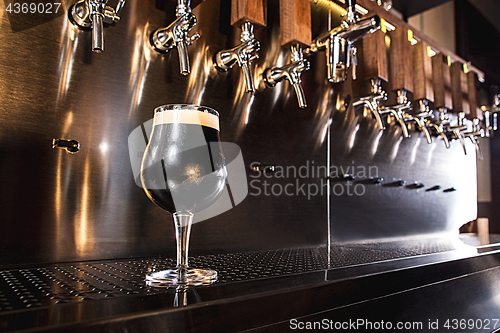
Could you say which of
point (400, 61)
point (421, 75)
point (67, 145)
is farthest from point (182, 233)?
point (421, 75)

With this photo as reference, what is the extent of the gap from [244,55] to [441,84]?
1.21 meters

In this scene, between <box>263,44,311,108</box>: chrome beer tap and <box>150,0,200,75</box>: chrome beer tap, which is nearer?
<box>150,0,200,75</box>: chrome beer tap

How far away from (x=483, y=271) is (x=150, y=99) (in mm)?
953

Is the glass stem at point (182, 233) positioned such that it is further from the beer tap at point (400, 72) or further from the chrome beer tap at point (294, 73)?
the beer tap at point (400, 72)

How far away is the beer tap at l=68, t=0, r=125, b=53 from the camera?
0.68 meters

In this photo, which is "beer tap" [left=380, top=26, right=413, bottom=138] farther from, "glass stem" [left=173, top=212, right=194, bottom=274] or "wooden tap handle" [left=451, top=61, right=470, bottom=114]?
"glass stem" [left=173, top=212, right=194, bottom=274]

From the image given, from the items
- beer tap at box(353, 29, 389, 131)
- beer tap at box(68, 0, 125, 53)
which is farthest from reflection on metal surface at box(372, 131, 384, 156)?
beer tap at box(68, 0, 125, 53)

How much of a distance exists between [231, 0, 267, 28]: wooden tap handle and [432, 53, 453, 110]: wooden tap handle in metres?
1.10

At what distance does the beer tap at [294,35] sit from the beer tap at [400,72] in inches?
21.0

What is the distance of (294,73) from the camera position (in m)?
1.07

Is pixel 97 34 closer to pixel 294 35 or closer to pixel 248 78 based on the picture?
pixel 248 78

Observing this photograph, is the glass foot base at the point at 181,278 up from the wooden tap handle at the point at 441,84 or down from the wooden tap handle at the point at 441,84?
down

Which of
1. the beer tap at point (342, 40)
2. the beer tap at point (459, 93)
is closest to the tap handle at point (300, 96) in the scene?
the beer tap at point (342, 40)

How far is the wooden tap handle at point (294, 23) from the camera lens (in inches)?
42.3
